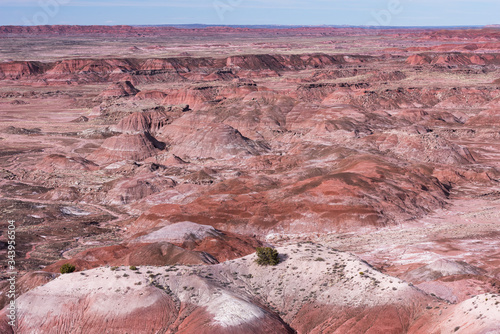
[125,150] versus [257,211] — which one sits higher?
[125,150]

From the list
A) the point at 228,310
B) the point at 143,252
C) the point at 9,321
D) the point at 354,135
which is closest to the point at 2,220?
the point at 143,252

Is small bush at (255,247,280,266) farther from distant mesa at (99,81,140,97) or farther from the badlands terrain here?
distant mesa at (99,81,140,97)

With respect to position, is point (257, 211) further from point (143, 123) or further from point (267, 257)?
point (143, 123)

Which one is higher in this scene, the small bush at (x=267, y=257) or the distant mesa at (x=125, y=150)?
the small bush at (x=267, y=257)

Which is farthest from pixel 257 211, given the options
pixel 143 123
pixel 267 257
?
pixel 143 123

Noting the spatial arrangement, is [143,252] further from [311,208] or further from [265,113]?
[265,113]

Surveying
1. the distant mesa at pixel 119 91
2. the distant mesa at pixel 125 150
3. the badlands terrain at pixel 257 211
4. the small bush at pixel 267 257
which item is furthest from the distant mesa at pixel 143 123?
the small bush at pixel 267 257

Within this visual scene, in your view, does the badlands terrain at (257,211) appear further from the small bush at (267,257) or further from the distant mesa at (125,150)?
the small bush at (267,257)

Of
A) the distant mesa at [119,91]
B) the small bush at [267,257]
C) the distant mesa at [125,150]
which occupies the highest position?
the distant mesa at [119,91]

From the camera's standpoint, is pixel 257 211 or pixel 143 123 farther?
pixel 143 123
